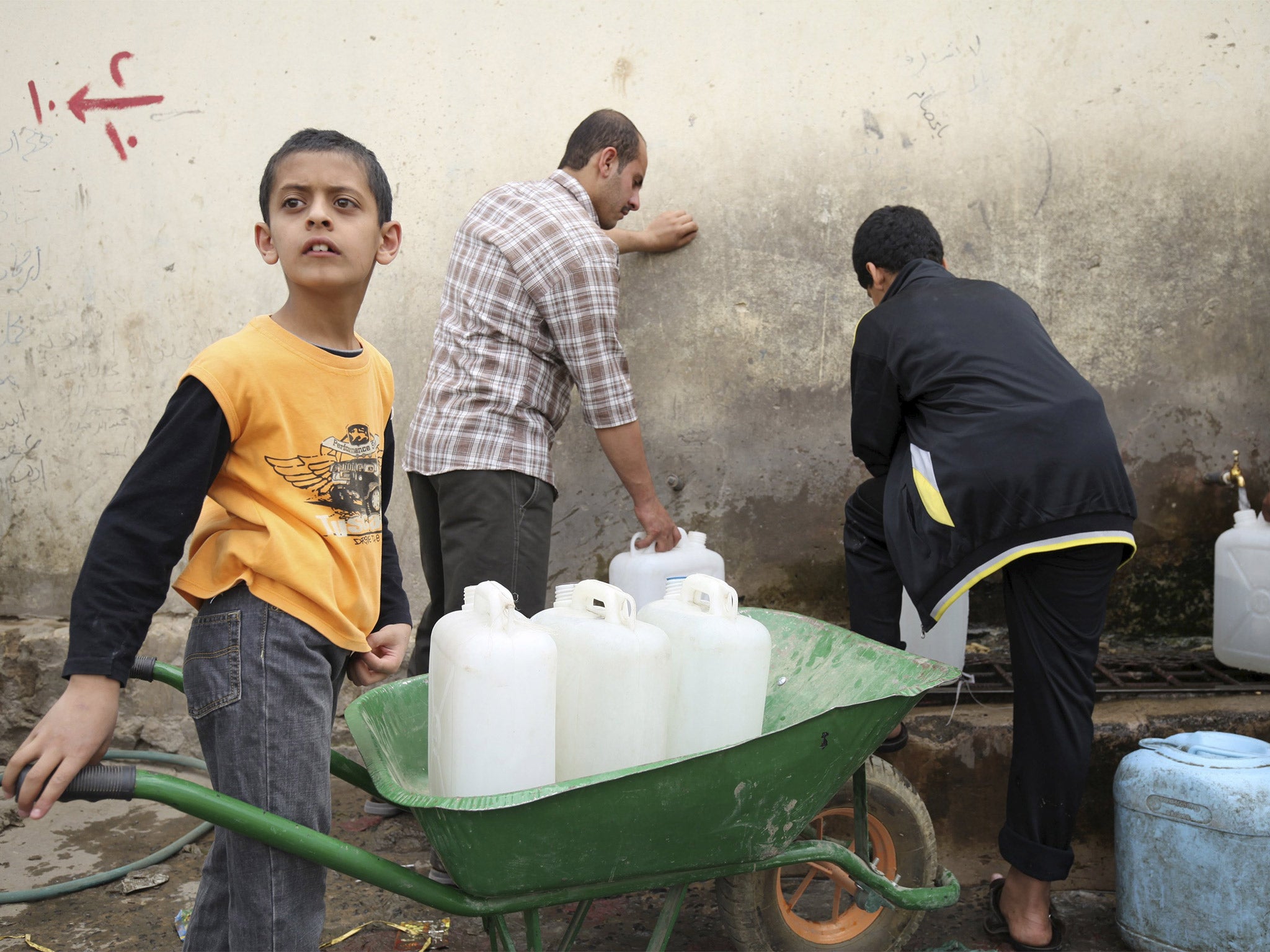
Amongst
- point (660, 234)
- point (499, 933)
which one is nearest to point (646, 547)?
point (660, 234)

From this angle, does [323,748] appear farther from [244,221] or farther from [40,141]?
[40,141]

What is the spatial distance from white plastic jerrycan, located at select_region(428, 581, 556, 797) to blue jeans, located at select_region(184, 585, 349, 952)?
0.76ft

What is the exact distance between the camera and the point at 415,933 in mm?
2670

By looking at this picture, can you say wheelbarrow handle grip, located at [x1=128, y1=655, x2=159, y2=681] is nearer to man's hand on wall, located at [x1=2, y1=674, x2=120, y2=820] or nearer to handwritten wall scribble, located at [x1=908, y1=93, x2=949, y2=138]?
man's hand on wall, located at [x1=2, y1=674, x2=120, y2=820]

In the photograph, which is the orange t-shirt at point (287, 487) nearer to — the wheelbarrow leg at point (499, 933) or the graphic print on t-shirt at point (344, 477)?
the graphic print on t-shirt at point (344, 477)

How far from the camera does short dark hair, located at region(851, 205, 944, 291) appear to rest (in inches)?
116

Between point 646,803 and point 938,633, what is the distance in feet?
6.67

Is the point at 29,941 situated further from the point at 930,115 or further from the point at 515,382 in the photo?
the point at 930,115

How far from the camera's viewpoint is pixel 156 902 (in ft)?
9.30

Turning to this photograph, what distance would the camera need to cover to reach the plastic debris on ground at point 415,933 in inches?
103

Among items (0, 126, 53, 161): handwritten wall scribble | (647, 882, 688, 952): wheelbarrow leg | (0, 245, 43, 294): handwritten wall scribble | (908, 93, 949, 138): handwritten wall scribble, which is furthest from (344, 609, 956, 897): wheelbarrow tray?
(0, 126, 53, 161): handwritten wall scribble

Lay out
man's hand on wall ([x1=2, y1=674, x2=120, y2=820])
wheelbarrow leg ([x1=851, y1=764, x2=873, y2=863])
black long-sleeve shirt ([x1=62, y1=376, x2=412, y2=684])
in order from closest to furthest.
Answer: man's hand on wall ([x1=2, y1=674, x2=120, y2=820]), black long-sleeve shirt ([x1=62, y1=376, x2=412, y2=684]), wheelbarrow leg ([x1=851, y1=764, x2=873, y2=863])

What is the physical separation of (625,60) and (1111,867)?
10.3ft

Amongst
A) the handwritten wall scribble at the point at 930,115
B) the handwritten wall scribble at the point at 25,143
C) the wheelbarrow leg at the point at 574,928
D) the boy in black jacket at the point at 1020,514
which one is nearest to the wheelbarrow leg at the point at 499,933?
the wheelbarrow leg at the point at 574,928
